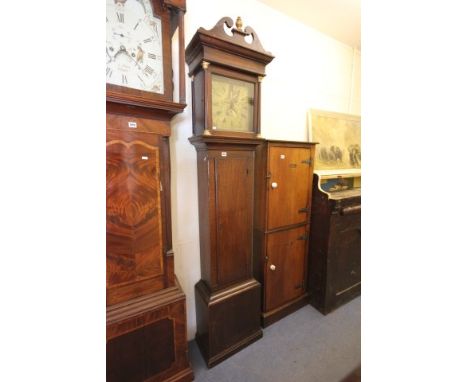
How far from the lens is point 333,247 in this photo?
1.84 m

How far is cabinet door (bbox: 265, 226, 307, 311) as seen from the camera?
A: 5.71 ft

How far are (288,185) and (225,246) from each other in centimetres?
71

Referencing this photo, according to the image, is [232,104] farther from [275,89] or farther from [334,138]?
[334,138]

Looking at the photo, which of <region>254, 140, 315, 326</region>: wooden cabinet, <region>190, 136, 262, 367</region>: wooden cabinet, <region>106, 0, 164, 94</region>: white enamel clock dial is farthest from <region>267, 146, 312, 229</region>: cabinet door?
<region>106, 0, 164, 94</region>: white enamel clock dial

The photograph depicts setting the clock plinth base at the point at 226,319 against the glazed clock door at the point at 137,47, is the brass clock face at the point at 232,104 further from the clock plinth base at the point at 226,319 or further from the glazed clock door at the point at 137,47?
the clock plinth base at the point at 226,319

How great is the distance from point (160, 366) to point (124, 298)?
0.47 m

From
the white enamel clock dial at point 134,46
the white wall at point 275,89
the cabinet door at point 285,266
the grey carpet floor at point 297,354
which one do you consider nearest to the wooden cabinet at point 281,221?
the cabinet door at point 285,266

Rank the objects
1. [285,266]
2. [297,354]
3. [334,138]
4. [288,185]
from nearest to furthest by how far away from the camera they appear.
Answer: [297,354] < [288,185] < [285,266] < [334,138]

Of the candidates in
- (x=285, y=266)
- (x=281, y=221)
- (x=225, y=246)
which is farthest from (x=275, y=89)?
(x=285, y=266)

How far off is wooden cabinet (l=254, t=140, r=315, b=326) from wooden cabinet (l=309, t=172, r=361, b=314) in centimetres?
9

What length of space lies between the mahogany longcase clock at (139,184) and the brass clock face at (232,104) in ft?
0.85
